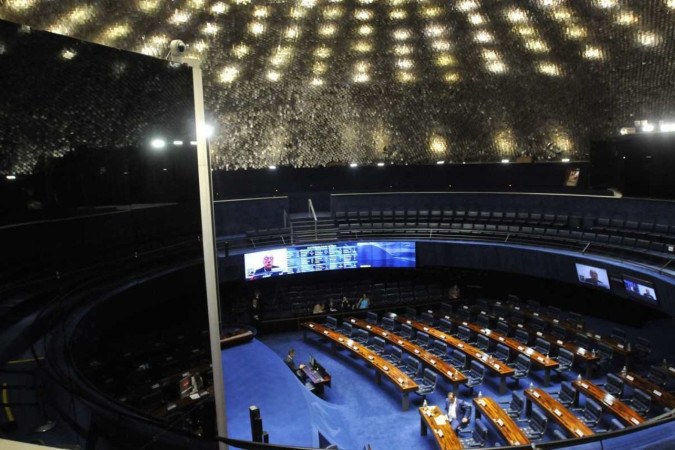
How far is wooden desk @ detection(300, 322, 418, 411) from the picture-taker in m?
8.90

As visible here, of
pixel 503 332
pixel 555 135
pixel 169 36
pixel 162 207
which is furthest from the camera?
pixel 503 332

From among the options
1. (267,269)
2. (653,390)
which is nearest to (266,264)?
(267,269)

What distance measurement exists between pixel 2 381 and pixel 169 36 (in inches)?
188

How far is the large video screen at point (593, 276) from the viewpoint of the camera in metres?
11.5

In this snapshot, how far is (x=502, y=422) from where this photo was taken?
7.28 m

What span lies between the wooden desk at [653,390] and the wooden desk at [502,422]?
112 inches

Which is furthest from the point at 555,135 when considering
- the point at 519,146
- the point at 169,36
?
the point at 169,36

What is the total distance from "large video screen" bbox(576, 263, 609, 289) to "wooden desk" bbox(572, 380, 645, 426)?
12.4ft

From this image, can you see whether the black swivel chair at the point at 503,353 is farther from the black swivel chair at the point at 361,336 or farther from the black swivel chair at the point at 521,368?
the black swivel chair at the point at 361,336

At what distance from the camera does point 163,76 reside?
3.15 metres

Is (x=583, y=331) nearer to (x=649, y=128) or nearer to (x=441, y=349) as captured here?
(x=441, y=349)

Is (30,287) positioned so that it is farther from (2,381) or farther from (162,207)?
(162,207)

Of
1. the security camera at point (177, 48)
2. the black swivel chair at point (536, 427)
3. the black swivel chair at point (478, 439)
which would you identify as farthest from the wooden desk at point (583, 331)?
the security camera at point (177, 48)

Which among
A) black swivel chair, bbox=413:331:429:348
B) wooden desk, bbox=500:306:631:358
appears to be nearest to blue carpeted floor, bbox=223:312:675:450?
wooden desk, bbox=500:306:631:358
